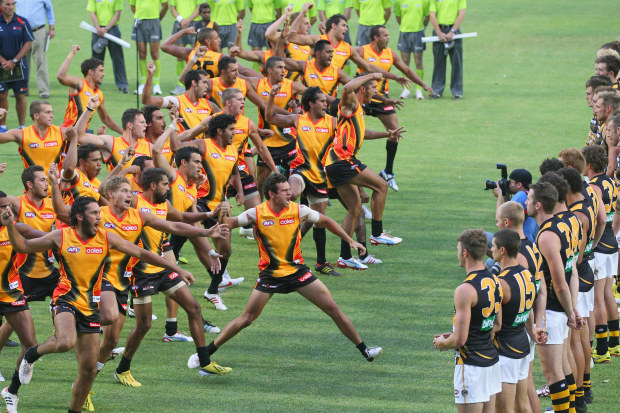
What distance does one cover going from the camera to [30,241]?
8133mm

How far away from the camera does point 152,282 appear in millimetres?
9234

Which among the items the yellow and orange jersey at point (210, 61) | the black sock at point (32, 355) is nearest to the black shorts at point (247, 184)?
the yellow and orange jersey at point (210, 61)

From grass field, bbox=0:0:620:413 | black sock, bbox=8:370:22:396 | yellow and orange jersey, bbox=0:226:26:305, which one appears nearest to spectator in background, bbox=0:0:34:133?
grass field, bbox=0:0:620:413

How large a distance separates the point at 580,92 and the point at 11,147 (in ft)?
42.1

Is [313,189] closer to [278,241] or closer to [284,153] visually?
[284,153]

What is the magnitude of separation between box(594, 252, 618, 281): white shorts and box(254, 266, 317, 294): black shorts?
2.91m

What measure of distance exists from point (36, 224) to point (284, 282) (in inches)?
99.1

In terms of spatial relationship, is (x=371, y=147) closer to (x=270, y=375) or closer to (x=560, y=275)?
(x=270, y=375)

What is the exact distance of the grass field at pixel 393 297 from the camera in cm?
889

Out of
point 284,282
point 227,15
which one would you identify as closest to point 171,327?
point 284,282

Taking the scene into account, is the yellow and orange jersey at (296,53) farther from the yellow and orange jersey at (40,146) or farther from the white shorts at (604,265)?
the white shorts at (604,265)

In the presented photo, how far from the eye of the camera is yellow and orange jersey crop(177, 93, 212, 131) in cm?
1283

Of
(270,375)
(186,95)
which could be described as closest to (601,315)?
(270,375)

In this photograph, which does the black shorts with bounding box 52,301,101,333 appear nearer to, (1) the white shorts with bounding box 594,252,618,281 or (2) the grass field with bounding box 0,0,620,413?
(2) the grass field with bounding box 0,0,620,413
